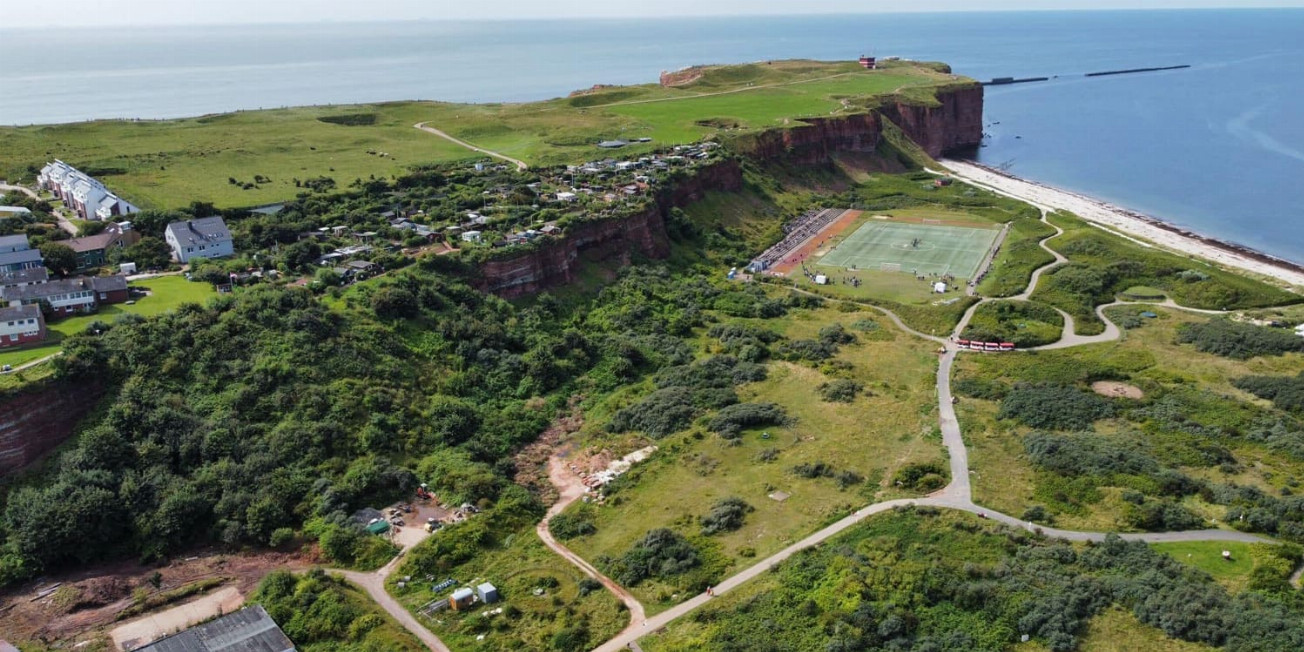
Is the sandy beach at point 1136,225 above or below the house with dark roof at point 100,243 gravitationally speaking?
below

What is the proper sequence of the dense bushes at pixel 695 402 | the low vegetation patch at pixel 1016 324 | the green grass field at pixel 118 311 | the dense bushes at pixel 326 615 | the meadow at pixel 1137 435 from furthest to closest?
1. the low vegetation patch at pixel 1016 324
2. the dense bushes at pixel 695 402
3. the green grass field at pixel 118 311
4. the meadow at pixel 1137 435
5. the dense bushes at pixel 326 615

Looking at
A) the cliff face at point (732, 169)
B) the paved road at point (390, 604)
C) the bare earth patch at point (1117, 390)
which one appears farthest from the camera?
the cliff face at point (732, 169)

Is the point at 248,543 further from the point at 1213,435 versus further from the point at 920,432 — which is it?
the point at 1213,435

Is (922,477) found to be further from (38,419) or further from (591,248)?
(38,419)

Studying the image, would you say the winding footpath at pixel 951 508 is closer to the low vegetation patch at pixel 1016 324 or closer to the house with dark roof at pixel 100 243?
the low vegetation patch at pixel 1016 324

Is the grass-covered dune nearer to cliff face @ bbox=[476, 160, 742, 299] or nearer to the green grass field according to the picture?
cliff face @ bbox=[476, 160, 742, 299]

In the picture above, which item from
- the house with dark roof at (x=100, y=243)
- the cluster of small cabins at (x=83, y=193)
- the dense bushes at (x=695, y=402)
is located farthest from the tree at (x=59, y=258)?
the dense bushes at (x=695, y=402)

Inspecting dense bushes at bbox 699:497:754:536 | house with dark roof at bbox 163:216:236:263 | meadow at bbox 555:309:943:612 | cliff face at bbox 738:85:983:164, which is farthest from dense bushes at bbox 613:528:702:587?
cliff face at bbox 738:85:983:164

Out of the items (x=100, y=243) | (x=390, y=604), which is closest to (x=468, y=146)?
(x=100, y=243)
